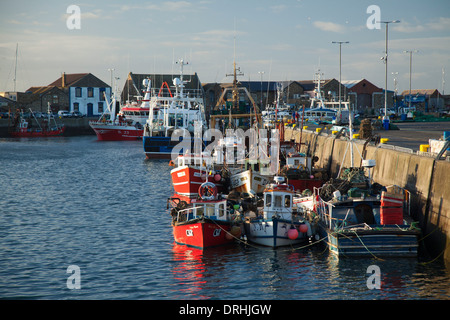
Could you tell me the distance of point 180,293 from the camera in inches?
727

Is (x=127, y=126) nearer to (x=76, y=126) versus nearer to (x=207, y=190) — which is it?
(x=76, y=126)

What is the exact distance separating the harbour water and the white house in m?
95.4

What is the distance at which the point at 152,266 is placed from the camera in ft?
70.8

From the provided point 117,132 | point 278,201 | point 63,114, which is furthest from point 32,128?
point 278,201

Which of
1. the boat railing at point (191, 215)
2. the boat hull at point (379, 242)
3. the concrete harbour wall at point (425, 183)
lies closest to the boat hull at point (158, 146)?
the concrete harbour wall at point (425, 183)

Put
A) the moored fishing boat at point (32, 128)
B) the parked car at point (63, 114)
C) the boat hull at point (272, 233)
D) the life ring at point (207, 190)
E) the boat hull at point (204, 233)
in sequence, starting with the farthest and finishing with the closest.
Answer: the parked car at point (63, 114) < the moored fishing boat at point (32, 128) < the life ring at point (207, 190) < the boat hull at point (272, 233) < the boat hull at point (204, 233)

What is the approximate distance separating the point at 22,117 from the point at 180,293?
339 feet

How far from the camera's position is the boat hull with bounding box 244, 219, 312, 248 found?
76.7 ft

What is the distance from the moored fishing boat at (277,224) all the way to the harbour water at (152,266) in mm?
500

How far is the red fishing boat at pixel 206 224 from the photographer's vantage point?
76.3 ft

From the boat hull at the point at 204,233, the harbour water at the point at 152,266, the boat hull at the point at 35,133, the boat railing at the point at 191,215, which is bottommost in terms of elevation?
the harbour water at the point at 152,266


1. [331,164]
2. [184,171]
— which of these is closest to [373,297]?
[184,171]

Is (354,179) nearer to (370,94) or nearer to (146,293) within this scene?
(146,293)

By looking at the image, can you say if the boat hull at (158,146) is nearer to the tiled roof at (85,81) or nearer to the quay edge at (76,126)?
the quay edge at (76,126)
